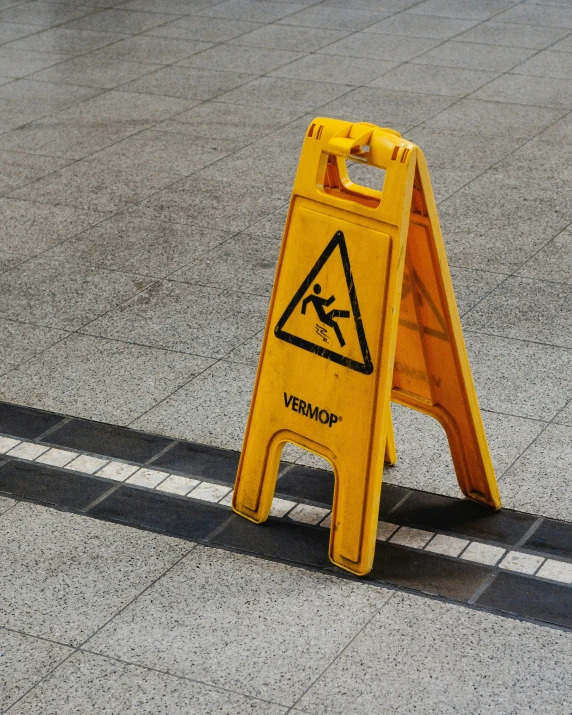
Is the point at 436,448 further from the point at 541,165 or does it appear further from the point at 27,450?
the point at 541,165

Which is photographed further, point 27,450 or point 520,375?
point 520,375

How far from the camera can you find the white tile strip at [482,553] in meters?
3.85

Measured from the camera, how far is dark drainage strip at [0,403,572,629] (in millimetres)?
3742

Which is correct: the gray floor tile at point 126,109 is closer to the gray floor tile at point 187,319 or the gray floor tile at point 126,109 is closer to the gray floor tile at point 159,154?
the gray floor tile at point 159,154

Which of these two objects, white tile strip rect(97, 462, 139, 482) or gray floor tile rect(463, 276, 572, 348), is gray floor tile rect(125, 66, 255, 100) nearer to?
gray floor tile rect(463, 276, 572, 348)

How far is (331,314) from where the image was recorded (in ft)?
12.3

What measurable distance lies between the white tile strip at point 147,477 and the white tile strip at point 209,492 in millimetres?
158

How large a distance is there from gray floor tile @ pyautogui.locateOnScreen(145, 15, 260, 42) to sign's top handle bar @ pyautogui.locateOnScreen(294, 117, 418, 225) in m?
8.07

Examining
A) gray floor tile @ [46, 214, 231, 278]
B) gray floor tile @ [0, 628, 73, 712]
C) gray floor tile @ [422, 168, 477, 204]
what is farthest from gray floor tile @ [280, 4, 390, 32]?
gray floor tile @ [0, 628, 73, 712]

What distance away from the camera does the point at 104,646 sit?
3445mm

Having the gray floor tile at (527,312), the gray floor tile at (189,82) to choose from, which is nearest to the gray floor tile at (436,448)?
the gray floor tile at (527,312)

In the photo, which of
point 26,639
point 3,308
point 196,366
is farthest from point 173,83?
point 26,639

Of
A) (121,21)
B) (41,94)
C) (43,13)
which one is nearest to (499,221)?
(41,94)

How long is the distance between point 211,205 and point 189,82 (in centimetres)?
316
